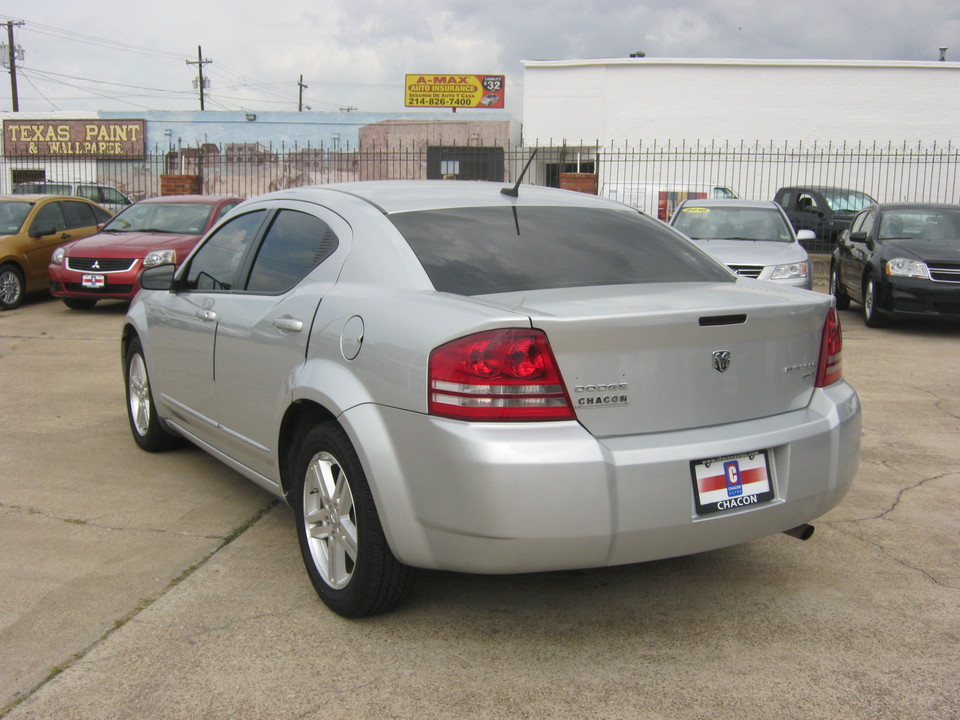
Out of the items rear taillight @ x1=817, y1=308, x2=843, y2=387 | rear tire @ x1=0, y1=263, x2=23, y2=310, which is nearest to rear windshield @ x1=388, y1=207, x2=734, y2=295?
rear taillight @ x1=817, y1=308, x2=843, y2=387

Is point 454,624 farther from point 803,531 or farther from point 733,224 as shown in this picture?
point 733,224

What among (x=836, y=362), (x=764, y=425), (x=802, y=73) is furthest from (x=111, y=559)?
(x=802, y=73)

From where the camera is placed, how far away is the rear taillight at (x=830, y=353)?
11.5ft

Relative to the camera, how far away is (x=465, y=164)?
3506 centimetres

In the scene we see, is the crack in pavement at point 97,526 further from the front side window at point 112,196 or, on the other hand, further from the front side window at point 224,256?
the front side window at point 112,196

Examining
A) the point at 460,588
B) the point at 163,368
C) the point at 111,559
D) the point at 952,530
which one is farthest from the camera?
the point at 163,368

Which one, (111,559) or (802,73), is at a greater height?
(802,73)

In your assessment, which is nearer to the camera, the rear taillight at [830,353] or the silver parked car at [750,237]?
the rear taillight at [830,353]

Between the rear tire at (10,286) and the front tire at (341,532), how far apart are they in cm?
1068

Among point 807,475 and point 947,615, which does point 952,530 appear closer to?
point 947,615

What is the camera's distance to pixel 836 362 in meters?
3.62

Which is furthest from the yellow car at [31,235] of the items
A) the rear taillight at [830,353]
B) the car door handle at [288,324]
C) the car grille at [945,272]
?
the rear taillight at [830,353]

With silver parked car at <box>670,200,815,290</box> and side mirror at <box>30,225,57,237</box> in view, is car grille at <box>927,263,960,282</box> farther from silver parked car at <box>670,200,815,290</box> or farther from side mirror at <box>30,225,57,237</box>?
side mirror at <box>30,225,57,237</box>

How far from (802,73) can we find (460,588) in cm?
3356
